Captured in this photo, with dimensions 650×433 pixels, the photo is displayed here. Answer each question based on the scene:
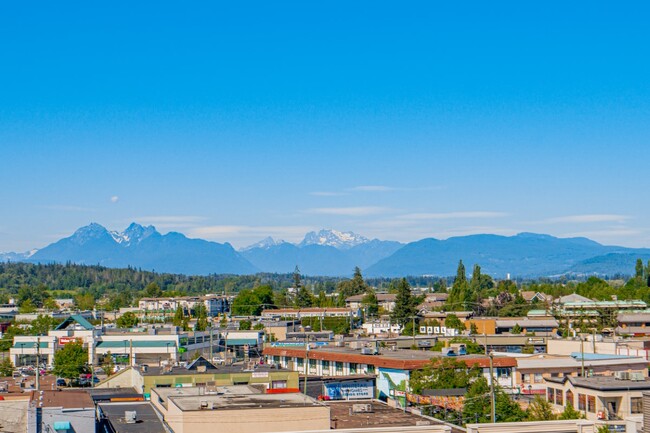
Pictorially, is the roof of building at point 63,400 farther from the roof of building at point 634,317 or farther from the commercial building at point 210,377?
the roof of building at point 634,317

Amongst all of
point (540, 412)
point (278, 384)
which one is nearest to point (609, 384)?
point (540, 412)

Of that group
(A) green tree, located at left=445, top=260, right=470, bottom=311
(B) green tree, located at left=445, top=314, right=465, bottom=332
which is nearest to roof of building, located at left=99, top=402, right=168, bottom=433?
(B) green tree, located at left=445, top=314, right=465, bottom=332

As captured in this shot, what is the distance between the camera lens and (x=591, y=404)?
46406 mm

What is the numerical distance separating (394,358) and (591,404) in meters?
18.6

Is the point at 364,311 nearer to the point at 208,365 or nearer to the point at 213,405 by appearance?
the point at 208,365

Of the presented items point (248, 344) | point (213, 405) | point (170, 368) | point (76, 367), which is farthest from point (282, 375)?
point (248, 344)

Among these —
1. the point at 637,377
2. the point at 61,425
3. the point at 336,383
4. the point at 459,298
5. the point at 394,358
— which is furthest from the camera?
the point at 459,298

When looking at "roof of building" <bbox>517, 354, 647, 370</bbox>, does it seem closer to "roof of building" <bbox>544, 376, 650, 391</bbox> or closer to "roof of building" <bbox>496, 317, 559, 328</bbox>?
"roof of building" <bbox>544, 376, 650, 391</bbox>

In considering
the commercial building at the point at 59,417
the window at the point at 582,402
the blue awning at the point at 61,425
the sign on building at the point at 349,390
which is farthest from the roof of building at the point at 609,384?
the blue awning at the point at 61,425

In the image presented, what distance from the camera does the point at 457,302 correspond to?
16338 cm

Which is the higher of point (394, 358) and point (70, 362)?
point (394, 358)

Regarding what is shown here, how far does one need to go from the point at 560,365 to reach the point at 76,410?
37.7m

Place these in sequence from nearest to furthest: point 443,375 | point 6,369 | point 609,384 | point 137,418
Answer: point 137,418
point 609,384
point 443,375
point 6,369

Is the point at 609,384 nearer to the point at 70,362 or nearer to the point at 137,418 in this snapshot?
the point at 137,418
